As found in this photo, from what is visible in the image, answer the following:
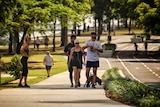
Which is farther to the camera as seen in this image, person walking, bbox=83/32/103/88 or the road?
the road

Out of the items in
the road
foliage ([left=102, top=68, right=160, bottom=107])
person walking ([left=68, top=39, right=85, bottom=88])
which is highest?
person walking ([left=68, top=39, right=85, bottom=88])

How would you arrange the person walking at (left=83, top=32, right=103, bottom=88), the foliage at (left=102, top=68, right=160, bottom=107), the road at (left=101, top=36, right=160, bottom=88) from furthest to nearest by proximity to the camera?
the road at (left=101, top=36, right=160, bottom=88)
the person walking at (left=83, top=32, right=103, bottom=88)
the foliage at (left=102, top=68, right=160, bottom=107)

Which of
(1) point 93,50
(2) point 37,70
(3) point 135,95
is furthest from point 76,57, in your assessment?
(2) point 37,70

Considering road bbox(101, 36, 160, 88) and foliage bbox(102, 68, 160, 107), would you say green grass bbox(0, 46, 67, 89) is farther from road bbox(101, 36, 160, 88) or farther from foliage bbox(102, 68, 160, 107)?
foliage bbox(102, 68, 160, 107)

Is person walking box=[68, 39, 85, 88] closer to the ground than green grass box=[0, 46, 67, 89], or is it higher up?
higher up

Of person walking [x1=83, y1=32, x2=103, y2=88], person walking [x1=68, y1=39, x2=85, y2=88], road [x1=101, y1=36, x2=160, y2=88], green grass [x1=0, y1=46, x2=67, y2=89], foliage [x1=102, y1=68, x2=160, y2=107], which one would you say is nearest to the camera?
foliage [x1=102, y1=68, x2=160, y2=107]

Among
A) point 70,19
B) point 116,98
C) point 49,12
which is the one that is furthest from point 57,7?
point 116,98

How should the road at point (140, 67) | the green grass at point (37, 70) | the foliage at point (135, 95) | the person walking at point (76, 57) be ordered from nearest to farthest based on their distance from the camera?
the foliage at point (135, 95) → the person walking at point (76, 57) → the green grass at point (37, 70) → the road at point (140, 67)

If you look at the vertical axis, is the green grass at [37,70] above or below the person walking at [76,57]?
below

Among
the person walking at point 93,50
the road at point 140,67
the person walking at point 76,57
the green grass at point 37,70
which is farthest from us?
the road at point 140,67

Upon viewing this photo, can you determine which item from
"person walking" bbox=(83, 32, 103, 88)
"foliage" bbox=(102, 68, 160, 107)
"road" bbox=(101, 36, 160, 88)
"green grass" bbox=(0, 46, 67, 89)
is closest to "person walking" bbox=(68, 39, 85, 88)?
"person walking" bbox=(83, 32, 103, 88)

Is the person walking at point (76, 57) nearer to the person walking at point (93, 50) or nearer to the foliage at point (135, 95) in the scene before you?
the person walking at point (93, 50)

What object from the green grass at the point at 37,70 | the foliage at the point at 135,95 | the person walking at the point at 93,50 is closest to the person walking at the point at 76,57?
the person walking at the point at 93,50

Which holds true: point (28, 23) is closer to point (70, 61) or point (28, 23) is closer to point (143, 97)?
point (70, 61)
